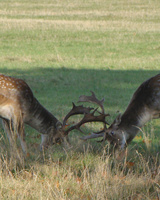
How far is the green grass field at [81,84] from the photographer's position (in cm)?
581

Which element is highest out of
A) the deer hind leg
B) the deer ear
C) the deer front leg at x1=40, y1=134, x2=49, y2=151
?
the deer ear

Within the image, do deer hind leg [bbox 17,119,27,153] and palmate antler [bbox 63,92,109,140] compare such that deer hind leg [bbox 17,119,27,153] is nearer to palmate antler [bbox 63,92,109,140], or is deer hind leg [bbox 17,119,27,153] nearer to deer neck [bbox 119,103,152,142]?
palmate antler [bbox 63,92,109,140]

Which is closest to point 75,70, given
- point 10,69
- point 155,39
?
point 10,69

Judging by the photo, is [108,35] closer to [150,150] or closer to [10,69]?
[10,69]

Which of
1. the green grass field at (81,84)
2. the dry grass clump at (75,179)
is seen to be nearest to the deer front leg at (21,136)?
the green grass field at (81,84)

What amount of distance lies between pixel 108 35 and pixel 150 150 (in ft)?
68.5

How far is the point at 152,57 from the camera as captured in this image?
20.1 m

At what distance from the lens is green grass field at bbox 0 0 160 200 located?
19.1 feet

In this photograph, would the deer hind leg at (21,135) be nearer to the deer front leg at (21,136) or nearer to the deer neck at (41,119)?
the deer front leg at (21,136)

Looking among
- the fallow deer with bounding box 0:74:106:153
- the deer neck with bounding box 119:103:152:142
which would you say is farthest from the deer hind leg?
the deer neck with bounding box 119:103:152:142

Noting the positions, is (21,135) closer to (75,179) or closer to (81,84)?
(75,179)

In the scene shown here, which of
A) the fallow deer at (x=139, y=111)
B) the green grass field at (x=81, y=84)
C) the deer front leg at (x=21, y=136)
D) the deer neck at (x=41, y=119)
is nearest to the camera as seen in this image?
the green grass field at (x=81, y=84)

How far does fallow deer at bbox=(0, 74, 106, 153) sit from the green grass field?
261mm

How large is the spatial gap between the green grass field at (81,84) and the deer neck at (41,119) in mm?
378
